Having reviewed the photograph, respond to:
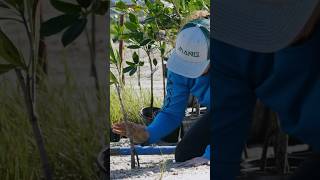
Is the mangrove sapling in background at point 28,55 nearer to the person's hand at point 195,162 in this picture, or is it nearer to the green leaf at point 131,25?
the person's hand at point 195,162

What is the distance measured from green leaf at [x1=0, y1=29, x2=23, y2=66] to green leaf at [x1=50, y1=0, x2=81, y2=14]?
25 cm

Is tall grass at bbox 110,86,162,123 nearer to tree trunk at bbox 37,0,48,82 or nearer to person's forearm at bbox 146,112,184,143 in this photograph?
person's forearm at bbox 146,112,184,143

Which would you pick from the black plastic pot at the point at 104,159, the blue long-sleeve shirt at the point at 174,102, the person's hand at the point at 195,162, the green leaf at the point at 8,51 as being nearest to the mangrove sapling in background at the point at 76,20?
the green leaf at the point at 8,51

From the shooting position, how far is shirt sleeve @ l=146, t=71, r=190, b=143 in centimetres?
372

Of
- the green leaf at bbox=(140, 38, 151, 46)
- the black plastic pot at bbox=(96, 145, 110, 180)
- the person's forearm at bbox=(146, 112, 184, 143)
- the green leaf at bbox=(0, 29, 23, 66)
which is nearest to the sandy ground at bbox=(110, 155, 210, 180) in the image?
the person's forearm at bbox=(146, 112, 184, 143)

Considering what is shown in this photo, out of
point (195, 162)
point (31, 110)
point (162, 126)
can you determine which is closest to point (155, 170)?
point (195, 162)

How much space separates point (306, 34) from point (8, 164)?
1.37 metres

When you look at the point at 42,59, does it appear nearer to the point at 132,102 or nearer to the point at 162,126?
the point at 162,126

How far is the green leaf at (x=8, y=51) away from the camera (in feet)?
8.32

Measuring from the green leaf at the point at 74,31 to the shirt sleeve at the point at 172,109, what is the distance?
124 centimetres

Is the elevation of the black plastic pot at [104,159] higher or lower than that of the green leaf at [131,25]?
lower

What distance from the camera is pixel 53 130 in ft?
8.68

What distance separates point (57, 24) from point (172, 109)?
140cm

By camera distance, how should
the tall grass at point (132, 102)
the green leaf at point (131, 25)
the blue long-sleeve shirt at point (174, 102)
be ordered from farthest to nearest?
1. the tall grass at point (132, 102)
2. the green leaf at point (131, 25)
3. the blue long-sleeve shirt at point (174, 102)
